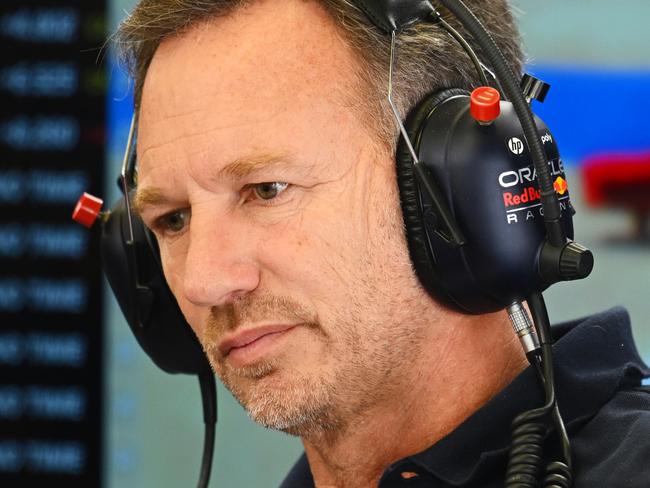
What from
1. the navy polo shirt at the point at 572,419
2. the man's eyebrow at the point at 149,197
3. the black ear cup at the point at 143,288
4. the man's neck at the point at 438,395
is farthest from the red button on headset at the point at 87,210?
the navy polo shirt at the point at 572,419

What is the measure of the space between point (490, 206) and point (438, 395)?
272mm

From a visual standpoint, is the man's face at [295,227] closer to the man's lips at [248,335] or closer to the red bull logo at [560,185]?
the man's lips at [248,335]

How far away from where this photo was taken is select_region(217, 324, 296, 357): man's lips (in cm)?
120

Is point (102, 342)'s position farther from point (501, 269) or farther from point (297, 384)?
point (501, 269)

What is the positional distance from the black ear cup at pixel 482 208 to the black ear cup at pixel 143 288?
15.1 inches

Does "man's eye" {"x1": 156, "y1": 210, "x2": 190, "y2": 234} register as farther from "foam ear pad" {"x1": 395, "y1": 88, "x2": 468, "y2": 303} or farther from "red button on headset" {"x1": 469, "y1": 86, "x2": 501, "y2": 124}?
"red button on headset" {"x1": 469, "y1": 86, "x2": 501, "y2": 124}

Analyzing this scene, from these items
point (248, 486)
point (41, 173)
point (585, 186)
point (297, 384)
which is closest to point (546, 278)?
point (297, 384)

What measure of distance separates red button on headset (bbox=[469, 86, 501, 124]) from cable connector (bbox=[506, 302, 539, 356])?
0.20 metres

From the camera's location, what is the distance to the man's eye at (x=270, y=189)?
3.92 feet

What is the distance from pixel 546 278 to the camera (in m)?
1.09

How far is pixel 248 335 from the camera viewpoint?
121 cm

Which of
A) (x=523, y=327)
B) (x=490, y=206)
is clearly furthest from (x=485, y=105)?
(x=523, y=327)

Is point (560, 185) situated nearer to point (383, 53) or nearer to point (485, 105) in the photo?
point (485, 105)

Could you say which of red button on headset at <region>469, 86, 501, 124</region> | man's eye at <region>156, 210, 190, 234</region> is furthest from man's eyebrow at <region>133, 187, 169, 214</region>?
red button on headset at <region>469, 86, 501, 124</region>
